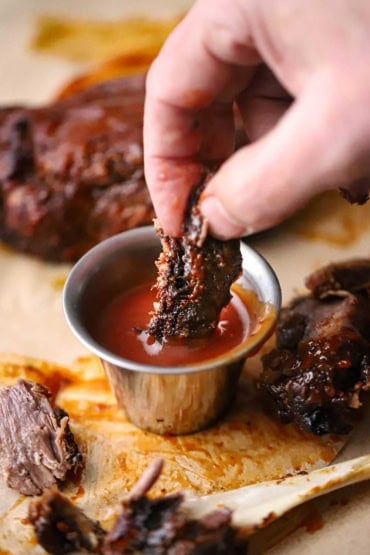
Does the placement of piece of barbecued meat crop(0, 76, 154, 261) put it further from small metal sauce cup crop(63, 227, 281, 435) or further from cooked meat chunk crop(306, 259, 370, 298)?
cooked meat chunk crop(306, 259, 370, 298)

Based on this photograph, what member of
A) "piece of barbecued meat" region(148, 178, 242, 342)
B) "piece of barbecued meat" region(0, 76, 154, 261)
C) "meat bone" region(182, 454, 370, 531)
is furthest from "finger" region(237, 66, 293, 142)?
"meat bone" region(182, 454, 370, 531)

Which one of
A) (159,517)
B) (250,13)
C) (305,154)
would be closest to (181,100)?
(250,13)

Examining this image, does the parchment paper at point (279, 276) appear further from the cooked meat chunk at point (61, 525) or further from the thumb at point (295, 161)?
the thumb at point (295, 161)

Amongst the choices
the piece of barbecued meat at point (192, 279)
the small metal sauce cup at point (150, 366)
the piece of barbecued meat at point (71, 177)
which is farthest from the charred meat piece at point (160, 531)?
the piece of barbecued meat at point (71, 177)

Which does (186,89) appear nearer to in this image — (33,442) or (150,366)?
(150,366)

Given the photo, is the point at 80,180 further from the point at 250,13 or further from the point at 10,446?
the point at 250,13

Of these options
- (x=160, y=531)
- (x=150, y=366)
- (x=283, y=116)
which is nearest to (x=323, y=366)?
(x=150, y=366)
